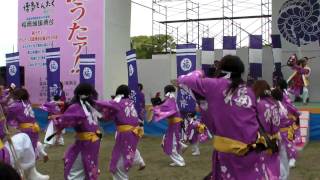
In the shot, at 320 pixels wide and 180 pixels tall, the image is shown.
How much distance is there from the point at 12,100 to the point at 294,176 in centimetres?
515

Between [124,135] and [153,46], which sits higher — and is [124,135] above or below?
below

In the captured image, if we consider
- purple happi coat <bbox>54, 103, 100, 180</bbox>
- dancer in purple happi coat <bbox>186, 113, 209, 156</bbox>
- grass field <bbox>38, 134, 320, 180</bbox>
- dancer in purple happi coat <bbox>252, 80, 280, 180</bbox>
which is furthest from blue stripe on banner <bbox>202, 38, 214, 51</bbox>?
dancer in purple happi coat <bbox>252, 80, 280, 180</bbox>

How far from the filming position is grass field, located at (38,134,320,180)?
1000 centimetres

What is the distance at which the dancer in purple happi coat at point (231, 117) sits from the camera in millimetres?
5055

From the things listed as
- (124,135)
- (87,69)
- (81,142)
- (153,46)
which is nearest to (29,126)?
(124,135)

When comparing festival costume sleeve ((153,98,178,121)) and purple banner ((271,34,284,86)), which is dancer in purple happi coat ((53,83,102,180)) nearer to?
festival costume sleeve ((153,98,178,121))

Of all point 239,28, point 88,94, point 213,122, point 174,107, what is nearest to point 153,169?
point 174,107

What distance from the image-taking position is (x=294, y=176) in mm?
9953

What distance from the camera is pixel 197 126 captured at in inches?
517

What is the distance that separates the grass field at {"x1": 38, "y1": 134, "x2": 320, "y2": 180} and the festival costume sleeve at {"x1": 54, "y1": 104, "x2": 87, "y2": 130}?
8.99 ft

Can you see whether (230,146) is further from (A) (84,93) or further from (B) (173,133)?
(B) (173,133)

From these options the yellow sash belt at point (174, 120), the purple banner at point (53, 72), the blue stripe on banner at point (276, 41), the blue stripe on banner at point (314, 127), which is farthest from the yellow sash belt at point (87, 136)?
the blue stripe on banner at point (276, 41)

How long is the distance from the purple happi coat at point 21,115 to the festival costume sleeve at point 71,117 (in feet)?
7.37

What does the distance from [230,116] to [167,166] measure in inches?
250
